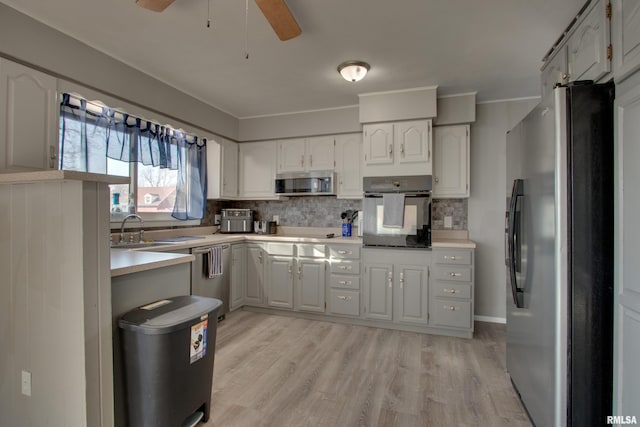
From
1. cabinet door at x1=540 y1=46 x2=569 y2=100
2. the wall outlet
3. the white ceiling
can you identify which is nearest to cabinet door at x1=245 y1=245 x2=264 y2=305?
the white ceiling

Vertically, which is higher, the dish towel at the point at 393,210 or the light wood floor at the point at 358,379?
the dish towel at the point at 393,210

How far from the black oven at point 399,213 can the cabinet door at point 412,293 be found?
258 millimetres

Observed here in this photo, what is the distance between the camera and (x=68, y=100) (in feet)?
8.05

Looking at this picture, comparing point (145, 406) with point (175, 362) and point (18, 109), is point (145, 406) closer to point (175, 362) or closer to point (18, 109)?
point (175, 362)

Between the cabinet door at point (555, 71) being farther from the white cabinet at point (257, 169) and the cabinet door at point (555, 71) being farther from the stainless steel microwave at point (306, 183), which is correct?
the white cabinet at point (257, 169)

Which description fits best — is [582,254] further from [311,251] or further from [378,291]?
[311,251]

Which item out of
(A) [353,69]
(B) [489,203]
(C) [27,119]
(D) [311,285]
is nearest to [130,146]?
(C) [27,119]

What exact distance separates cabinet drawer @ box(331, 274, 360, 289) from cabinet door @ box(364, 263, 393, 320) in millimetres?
101

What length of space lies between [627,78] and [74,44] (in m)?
3.32

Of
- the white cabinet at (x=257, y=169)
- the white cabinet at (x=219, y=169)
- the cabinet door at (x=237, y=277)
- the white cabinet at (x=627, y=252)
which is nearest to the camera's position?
the white cabinet at (x=627, y=252)

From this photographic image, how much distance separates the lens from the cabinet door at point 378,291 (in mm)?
3215

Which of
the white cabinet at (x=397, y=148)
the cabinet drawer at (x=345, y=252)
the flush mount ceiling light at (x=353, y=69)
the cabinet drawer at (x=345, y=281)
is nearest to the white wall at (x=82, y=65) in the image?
the flush mount ceiling light at (x=353, y=69)

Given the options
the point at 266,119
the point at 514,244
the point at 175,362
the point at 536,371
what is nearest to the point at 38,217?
the point at 175,362

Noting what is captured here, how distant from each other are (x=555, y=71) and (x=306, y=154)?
2569 millimetres
